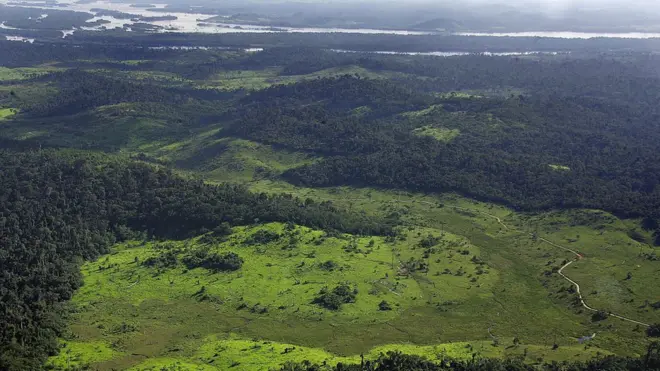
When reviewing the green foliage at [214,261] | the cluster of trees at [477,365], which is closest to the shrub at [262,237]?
the green foliage at [214,261]

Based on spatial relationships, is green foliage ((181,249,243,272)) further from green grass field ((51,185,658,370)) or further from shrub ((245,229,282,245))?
shrub ((245,229,282,245))

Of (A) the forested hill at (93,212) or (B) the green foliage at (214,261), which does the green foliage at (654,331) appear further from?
(B) the green foliage at (214,261)

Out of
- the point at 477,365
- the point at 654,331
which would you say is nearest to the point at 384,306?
the point at 477,365

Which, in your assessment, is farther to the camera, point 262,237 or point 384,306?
point 262,237

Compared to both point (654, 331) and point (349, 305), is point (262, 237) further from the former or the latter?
point (654, 331)

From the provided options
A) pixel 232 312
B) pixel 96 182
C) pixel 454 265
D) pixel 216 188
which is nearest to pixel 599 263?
pixel 454 265

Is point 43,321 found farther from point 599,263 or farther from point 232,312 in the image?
point 599,263

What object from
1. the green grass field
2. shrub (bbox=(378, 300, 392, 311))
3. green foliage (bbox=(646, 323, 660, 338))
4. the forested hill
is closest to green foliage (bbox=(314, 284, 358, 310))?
the green grass field

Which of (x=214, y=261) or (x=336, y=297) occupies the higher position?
(x=214, y=261)
